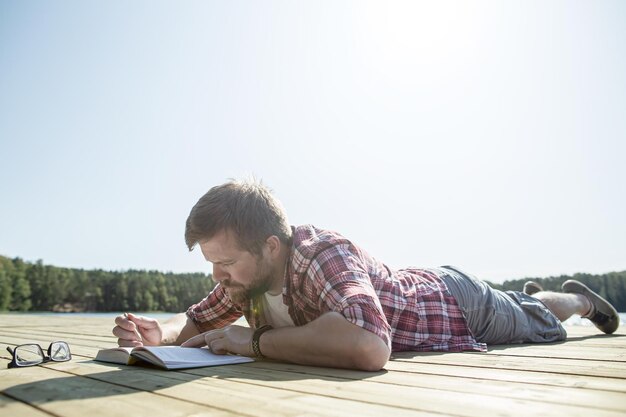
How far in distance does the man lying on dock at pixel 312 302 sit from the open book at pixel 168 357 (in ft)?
0.40

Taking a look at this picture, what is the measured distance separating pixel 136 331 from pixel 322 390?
1.60 m

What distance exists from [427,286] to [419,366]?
852 mm

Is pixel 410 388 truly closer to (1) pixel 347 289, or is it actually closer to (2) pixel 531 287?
(1) pixel 347 289

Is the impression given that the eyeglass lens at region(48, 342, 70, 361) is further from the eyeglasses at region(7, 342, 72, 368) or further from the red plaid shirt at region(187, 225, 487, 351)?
the red plaid shirt at region(187, 225, 487, 351)

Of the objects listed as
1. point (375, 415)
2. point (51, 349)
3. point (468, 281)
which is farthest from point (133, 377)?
point (468, 281)

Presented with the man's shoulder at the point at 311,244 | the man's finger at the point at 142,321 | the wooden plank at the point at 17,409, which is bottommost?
the wooden plank at the point at 17,409

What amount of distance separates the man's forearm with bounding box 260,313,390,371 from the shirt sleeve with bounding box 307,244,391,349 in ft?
0.15

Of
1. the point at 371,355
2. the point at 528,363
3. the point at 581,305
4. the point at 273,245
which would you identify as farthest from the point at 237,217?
the point at 581,305

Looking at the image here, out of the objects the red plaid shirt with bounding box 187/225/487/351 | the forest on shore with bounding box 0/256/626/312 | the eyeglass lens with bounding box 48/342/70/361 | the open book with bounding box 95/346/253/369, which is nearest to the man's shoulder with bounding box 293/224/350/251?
the red plaid shirt with bounding box 187/225/487/351

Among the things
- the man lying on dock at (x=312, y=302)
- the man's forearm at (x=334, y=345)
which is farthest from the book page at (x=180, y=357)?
the man's forearm at (x=334, y=345)

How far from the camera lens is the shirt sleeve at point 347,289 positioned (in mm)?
1882

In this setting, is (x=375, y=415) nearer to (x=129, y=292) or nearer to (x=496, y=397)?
(x=496, y=397)

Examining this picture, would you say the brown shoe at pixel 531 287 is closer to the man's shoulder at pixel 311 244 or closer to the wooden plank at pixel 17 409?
the man's shoulder at pixel 311 244

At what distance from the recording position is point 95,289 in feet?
204
